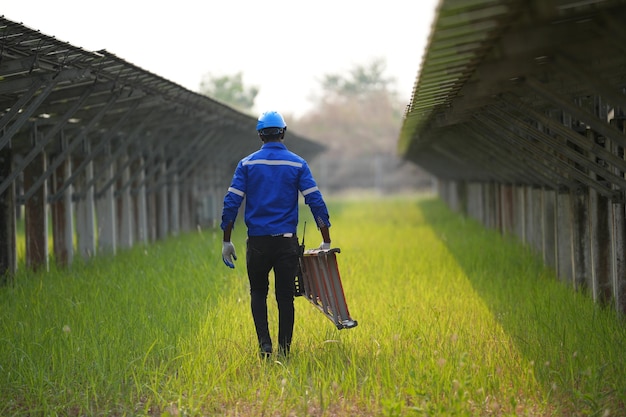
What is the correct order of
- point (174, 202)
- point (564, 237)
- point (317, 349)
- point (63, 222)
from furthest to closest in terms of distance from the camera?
point (174, 202)
point (63, 222)
point (564, 237)
point (317, 349)

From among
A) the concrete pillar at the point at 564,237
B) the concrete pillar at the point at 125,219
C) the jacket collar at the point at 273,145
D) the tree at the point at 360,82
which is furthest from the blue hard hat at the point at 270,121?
the tree at the point at 360,82

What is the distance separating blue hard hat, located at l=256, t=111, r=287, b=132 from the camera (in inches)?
266

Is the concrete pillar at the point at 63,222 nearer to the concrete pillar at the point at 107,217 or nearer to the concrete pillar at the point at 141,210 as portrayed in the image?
the concrete pillar at the point at 107,217

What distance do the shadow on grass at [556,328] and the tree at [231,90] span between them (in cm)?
4821

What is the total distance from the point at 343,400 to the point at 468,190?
18196mm

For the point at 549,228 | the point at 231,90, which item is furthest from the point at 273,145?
the point at 231,90

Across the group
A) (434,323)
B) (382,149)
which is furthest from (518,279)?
(382,149)

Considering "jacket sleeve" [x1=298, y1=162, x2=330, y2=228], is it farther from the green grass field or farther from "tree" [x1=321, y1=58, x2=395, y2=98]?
"tree" [x1=321, y1=58, x2=395, y2=98]

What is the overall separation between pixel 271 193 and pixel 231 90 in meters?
54.2

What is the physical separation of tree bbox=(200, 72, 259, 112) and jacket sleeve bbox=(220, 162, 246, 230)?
52.3 m

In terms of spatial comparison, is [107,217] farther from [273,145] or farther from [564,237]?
[273,145]

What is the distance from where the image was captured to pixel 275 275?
668 centimetres

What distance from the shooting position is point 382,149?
6397 centimetres

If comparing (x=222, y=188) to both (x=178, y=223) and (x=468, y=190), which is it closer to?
(x=178, y=223)
